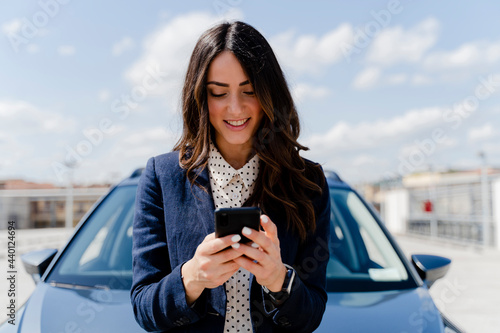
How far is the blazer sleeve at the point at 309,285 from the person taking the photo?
1.14 meters

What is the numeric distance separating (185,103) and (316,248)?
56 centimetres

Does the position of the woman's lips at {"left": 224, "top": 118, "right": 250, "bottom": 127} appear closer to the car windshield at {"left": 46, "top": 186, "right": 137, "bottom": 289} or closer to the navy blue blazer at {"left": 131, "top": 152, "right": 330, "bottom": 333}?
the navy blue blazer at {"left": 131, "top": 152, "right": 330, "bottom": 333}

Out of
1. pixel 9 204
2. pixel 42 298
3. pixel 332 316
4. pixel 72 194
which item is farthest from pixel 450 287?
pixel 9 204

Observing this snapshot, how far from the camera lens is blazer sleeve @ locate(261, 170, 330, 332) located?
3.76 ft

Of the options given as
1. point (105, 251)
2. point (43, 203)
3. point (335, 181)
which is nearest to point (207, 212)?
point (335, 181)

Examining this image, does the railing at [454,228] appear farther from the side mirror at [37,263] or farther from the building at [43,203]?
the side mirror at [37,263]

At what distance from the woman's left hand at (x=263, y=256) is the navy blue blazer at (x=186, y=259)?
0.30 ft

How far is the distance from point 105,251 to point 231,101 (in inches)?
66.4

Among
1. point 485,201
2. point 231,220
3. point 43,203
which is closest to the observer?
point 231,220

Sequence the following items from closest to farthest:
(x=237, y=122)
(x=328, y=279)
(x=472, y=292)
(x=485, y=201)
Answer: (x=237, y=122)
(x=328, y=279)
(x=472, y=292)
(x=485, y=201)

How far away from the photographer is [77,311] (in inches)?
69.0

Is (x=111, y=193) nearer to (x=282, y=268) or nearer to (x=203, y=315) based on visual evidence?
(x=203, y=315)

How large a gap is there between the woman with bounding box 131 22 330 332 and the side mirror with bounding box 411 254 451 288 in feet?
3.57

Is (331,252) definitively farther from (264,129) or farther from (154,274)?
(154,274)
